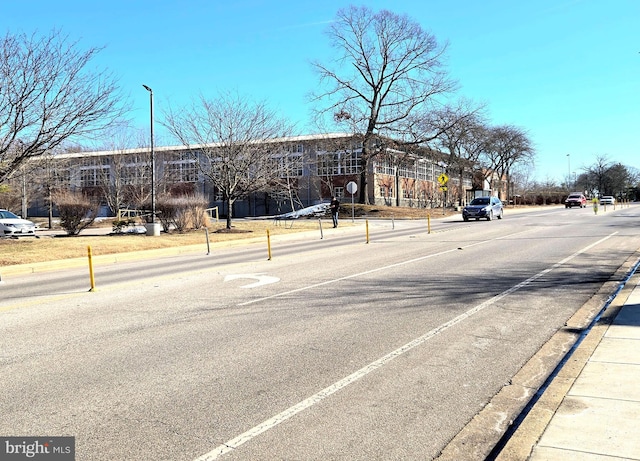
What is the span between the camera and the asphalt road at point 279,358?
13.4 ft

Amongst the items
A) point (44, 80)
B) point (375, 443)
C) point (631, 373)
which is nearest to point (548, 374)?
point (631, 373)

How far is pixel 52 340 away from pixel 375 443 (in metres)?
4.80

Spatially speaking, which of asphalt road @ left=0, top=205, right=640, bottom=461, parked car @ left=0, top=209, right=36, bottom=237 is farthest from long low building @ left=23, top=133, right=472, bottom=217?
asphalt road @ left=0, top=205, right=640, bottom=461

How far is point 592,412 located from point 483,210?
115ft

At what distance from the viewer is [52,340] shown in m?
6.89

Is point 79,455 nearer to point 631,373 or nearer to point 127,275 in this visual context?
point 631,373

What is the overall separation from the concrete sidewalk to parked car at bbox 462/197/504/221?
32.7 meters

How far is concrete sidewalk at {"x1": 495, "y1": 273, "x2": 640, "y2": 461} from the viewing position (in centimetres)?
356

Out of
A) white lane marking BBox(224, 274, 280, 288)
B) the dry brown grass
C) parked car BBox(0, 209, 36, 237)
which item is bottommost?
white lane marking BBox(224, 274, 280, 288)

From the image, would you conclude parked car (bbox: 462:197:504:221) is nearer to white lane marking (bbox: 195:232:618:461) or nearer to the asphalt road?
the asphalt road

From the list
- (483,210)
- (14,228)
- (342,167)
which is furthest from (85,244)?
(342,167)

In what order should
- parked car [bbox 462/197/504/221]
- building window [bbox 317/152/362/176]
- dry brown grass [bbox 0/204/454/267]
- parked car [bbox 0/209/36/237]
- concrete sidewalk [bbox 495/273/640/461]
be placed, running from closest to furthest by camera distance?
1. concrete sidewalk [bbox 495/273/640/461]
2. dry brown grass [bbox 0/204/454/267]
3. parked car [bbox 0/209/36/237]
4. parked car [bbox 462/197/504/221]
5. building window [bbox 317/152/362/176]

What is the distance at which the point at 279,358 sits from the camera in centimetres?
596

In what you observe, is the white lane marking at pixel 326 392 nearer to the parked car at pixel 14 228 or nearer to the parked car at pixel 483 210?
the parked car at pixel 14 228
